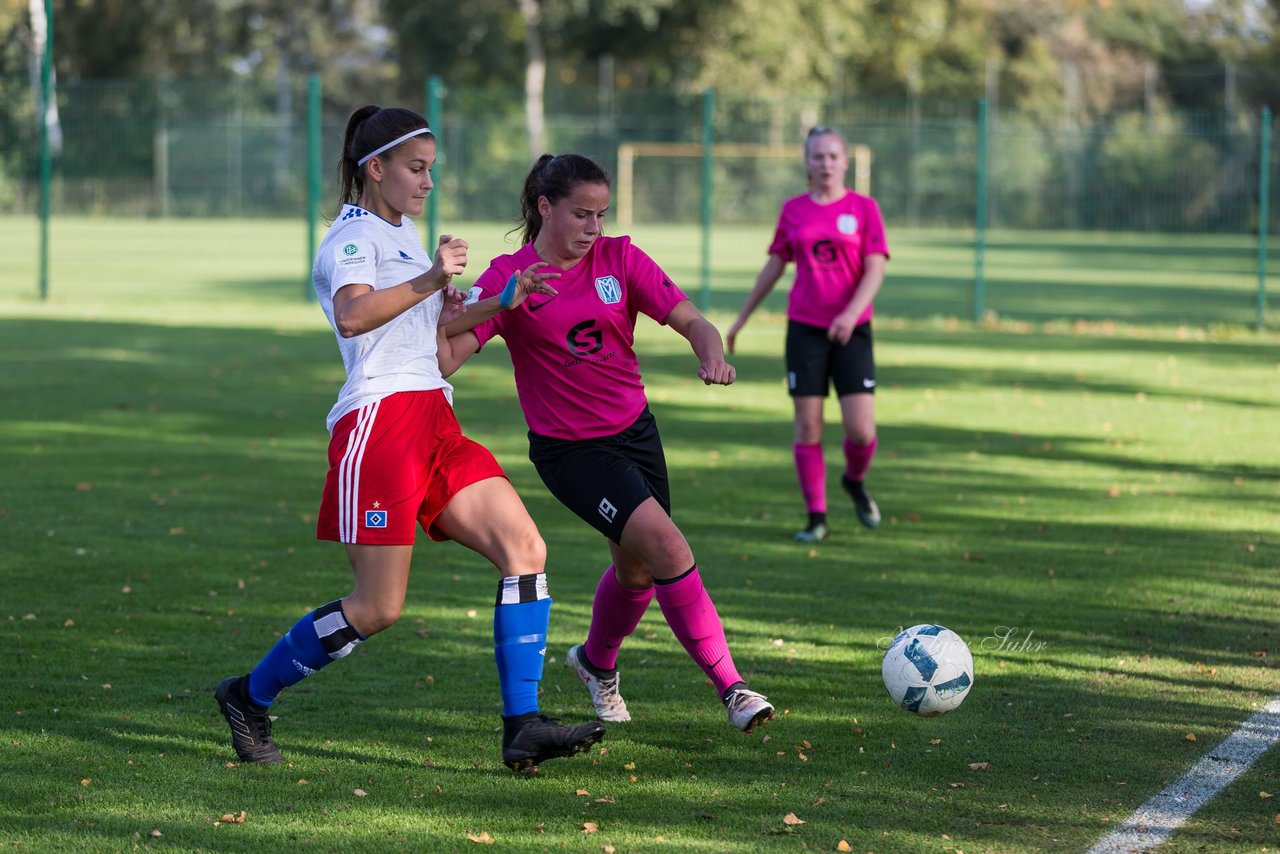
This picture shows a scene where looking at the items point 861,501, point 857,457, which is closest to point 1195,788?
point 857,457

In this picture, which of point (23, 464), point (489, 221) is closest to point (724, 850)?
point (23, 464)

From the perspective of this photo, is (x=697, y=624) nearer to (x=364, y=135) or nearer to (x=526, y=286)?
(x=526, y=286)

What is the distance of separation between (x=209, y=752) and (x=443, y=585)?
99.6 inches

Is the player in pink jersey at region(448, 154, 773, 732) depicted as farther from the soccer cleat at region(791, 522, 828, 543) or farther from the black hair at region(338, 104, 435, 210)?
the soccer cleat at region(791, 522, 828, 543)

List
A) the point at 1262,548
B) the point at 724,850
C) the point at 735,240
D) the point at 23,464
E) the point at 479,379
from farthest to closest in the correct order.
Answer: the point at 735,240 < the point at 479,379 < the point at 23,464 < the point at 1262,548 < the point at 724,850

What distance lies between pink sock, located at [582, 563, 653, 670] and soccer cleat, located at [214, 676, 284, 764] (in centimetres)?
111

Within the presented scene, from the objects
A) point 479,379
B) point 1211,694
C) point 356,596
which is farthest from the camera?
point 479,379

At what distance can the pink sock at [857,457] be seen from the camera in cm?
856

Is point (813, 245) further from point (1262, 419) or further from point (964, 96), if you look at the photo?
point (964, 96)

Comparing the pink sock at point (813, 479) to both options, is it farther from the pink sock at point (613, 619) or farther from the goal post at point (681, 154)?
the goal post at point (681, 154)

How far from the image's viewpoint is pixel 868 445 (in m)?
8.55

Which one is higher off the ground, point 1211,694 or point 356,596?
point 356,596

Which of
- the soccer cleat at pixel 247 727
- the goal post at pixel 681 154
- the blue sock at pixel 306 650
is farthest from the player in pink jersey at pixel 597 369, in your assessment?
the goal post at pixel 681 154

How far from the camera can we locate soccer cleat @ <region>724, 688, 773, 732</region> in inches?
181
